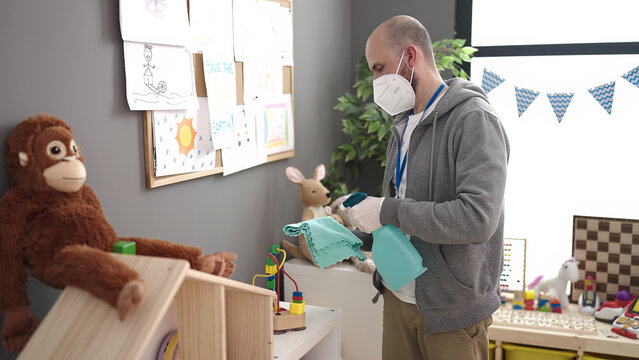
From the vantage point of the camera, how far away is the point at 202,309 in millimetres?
1183

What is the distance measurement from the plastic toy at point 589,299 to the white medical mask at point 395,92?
1.56 meters

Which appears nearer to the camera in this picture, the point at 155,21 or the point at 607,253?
the point at 155,21

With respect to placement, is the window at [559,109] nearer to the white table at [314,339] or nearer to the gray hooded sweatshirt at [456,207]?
the white table at [314,339]

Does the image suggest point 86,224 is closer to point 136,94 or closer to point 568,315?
point 136,94

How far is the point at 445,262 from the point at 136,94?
37.3 inches

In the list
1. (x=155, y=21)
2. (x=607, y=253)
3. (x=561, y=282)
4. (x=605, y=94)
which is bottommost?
(x=561, y=282)

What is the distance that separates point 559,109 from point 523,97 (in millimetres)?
187

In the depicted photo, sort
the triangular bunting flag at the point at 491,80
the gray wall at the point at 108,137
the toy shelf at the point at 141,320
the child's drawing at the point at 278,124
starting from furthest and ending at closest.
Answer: the triangular bunting flag at the point at 491,80
the child's drawing at the point at 278,124
the gray wall at the point at 108,137
the toy shelf at the point at 141,320

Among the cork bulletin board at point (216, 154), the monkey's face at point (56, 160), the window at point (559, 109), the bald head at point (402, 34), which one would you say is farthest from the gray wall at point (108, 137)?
the window at point (559, 109)

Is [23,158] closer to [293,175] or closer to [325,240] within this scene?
[325,240]

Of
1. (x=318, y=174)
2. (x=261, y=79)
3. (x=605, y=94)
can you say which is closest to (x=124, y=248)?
(x=261, y=79)

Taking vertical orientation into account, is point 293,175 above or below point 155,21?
below

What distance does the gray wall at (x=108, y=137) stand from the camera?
124 centimetres

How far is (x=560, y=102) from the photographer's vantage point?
295 centimetres
